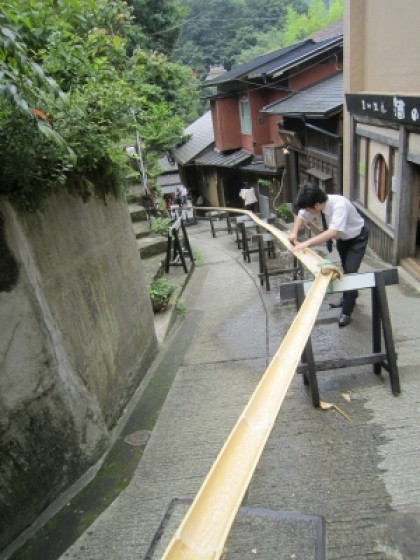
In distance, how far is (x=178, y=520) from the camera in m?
2.90

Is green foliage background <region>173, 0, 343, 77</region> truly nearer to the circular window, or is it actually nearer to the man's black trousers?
the circular window

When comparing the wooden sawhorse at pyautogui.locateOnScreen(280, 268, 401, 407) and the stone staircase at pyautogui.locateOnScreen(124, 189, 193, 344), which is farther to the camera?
the stone staircase at pyautogui.locateOnScreen(124, 189, 193, 344)

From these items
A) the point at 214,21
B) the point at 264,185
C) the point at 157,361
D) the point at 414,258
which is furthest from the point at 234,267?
the point at 214,21

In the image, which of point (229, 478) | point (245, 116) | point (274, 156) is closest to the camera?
point (229, 478)

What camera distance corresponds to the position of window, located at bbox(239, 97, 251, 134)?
2014 cm

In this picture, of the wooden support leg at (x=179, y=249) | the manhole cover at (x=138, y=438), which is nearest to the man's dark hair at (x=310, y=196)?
the manhole cover at (x=138, y=438)

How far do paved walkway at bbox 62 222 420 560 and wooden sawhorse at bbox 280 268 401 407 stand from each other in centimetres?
28

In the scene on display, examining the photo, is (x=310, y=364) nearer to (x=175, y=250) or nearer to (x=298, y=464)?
(x=298, y=464)

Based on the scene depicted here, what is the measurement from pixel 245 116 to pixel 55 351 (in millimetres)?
19964

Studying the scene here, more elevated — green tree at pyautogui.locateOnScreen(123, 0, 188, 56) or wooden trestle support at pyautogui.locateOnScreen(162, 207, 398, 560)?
green tree at pyautogui.locateOnScreen(123, 0, 188, 56)

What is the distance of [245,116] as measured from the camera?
20.7 m

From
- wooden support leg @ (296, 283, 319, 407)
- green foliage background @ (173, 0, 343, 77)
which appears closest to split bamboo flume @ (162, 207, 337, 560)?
wooden support leg @ (296, 283, 319, 407)

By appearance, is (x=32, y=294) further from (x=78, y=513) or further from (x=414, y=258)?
(x=414, y=258)

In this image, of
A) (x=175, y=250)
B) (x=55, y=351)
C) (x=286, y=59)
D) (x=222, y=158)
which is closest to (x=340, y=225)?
(x=55, y=351)
